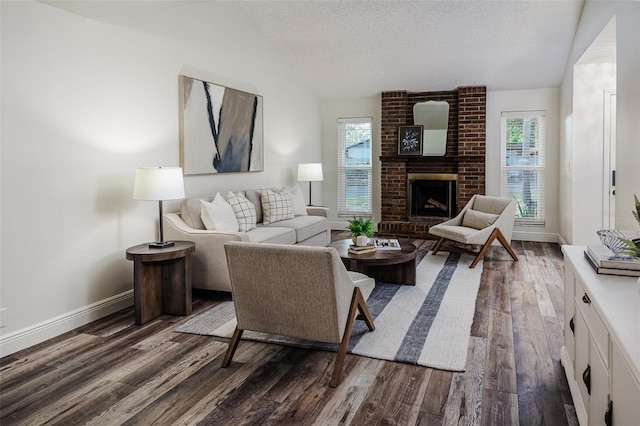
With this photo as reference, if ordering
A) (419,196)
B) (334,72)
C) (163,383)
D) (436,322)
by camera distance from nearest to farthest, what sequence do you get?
(163,383), (436,322), (334,72), (419,196)

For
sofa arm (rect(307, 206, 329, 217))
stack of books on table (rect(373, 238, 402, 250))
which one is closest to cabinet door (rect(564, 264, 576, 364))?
stack of books on table (rect(373, 238, 402, 250))

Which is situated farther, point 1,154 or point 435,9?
point 435,9

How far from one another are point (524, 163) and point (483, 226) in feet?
6.77

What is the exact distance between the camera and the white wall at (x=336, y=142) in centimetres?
779

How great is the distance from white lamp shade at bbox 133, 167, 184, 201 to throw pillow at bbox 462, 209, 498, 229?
3.60m

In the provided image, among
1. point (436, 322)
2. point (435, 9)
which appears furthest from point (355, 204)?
point (436, 322)

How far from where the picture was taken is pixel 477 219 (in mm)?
5668

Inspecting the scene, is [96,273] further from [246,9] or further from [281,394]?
[246,9]

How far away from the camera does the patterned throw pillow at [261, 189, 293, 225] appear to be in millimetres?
5539

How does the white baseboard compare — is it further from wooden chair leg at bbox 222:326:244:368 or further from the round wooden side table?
wooden chair leg at bbox 222:326:244:368

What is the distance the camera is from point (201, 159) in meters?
4.93

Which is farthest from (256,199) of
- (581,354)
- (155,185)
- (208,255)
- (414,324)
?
(581,354)

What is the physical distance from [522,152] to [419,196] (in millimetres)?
1649

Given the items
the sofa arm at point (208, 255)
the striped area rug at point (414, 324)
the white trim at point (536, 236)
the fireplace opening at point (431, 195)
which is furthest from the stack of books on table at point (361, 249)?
the white trim at point (536, 236)
